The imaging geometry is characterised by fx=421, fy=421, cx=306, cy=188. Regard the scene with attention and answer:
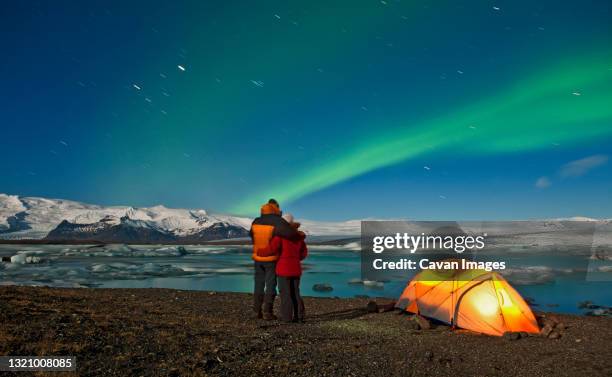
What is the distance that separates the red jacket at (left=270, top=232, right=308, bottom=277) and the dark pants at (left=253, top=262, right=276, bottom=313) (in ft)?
0.70

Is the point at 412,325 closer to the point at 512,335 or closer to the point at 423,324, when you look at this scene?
the point at 423,324

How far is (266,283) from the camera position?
38.8 ft

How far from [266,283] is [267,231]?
1.52m

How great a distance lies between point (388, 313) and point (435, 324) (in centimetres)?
206

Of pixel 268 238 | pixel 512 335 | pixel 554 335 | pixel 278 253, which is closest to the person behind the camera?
pixel 512 335

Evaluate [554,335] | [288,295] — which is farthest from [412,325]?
[288,295]

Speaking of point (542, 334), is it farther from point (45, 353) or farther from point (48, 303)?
point (48, 303)

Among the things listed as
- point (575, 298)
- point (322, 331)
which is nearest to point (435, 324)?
point (322, 331)

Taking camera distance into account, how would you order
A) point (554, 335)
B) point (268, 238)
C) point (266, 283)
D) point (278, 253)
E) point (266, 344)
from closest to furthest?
A: point (266, 344) → point (554, 335) → point (268, 238) → point (278, 253) → point (266, 283)

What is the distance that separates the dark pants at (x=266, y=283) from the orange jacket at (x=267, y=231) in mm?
239

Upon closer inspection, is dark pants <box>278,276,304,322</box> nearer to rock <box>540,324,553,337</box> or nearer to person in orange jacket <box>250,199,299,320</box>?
person in orange jacket <box>250,199,299,320</box>

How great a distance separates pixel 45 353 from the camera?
22.0 feet

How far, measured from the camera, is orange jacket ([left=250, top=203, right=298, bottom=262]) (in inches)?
452

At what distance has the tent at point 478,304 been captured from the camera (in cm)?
1182
